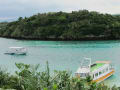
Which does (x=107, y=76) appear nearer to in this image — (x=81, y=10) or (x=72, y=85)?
(x=72, y=85)

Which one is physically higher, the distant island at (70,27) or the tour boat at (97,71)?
the distant island at (70,27)

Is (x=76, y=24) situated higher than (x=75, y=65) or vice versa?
(x=76, y=24)

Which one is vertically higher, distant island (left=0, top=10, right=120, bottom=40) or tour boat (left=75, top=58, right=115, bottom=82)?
distant island (left=0, top=10, right=120, bottom=40)

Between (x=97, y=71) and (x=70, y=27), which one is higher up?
(x=70, y=27)

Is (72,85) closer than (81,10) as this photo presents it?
Yes

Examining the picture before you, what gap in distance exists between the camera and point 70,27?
209 ft

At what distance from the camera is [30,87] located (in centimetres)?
775

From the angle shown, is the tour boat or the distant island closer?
the tour boat

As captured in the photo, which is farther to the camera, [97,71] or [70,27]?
[70,27]

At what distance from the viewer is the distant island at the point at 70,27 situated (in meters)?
59.6

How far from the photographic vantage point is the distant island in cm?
5959

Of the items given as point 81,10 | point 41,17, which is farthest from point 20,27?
point 81,10

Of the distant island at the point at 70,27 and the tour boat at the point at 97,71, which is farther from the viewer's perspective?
the distant island at the point at 70,27

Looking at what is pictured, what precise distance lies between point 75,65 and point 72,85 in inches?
770
